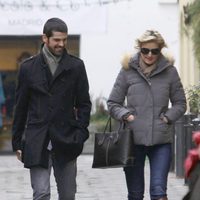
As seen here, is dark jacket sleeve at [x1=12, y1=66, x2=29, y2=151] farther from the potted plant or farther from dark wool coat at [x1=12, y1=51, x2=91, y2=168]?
the potted plant

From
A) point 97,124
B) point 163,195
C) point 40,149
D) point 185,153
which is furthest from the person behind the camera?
point 97,124

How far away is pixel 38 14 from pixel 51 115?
32.6ft

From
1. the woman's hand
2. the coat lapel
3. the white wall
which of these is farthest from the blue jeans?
the white wall

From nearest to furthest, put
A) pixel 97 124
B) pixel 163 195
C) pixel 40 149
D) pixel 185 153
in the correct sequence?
pixel 40 149 < pixel 163 195 < pixel 185 153 < pixel 97 124

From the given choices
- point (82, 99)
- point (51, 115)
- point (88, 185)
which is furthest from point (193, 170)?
point (88, 185)

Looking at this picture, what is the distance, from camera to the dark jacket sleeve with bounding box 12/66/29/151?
23.7 ft

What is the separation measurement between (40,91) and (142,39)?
45.3 inches

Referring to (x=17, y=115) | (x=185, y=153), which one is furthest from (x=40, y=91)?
(x=185, y=153)

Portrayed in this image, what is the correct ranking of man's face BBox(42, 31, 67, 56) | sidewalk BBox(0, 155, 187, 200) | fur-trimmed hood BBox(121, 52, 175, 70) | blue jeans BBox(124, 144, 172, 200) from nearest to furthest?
man's face BBox(42, 31, 67, 56), blue jeans BBox(124, 144, 172, 200), fur-trimmed hood BBox(121, 52, 175, 70), sidewalk BBox(0, 155, 187, 200)

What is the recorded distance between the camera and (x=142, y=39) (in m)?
7.73

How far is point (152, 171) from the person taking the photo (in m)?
7.73

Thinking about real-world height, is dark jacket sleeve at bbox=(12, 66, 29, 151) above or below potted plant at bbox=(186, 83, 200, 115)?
above

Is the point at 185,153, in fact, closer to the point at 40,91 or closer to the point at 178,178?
the point at 178,178

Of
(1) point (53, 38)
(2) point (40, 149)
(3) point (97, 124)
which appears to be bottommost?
(3) point (97, 124)
